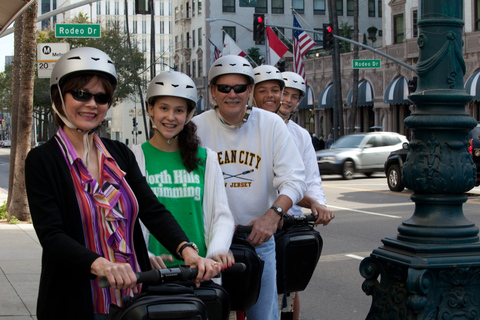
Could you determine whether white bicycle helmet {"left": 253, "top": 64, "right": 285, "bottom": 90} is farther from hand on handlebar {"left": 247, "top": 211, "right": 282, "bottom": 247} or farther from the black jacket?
the black jacket

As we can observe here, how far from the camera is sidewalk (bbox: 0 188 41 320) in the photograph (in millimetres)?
6824

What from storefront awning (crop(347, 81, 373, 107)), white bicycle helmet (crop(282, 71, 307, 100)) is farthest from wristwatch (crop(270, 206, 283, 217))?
storefront awning (crop(347, 81, 373, 107))

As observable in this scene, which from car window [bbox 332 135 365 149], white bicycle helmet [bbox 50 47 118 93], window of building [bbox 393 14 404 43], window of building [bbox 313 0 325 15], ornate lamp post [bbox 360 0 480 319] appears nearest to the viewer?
white bicycle helmet [bbox 50 47 118 93]

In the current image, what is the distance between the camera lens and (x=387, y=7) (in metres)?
49.1

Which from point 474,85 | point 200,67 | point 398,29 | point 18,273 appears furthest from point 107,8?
point 18,273

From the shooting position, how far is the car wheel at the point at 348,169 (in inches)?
1056

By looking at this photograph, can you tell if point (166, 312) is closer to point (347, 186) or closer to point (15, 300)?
point (15, 300)

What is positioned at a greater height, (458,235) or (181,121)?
(181,121)

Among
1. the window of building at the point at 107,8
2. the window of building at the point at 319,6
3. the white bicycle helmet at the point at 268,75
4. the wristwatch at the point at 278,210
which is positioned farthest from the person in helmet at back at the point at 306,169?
the window of building at the point at 107,8

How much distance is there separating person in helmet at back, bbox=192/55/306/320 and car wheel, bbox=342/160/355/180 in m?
22.6

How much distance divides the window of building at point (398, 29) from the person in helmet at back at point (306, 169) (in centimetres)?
4371

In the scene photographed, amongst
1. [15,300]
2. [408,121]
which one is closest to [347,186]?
[15,300]

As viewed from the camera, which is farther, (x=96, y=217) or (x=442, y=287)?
(x=442, y=287)

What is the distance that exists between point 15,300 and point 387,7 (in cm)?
4510
